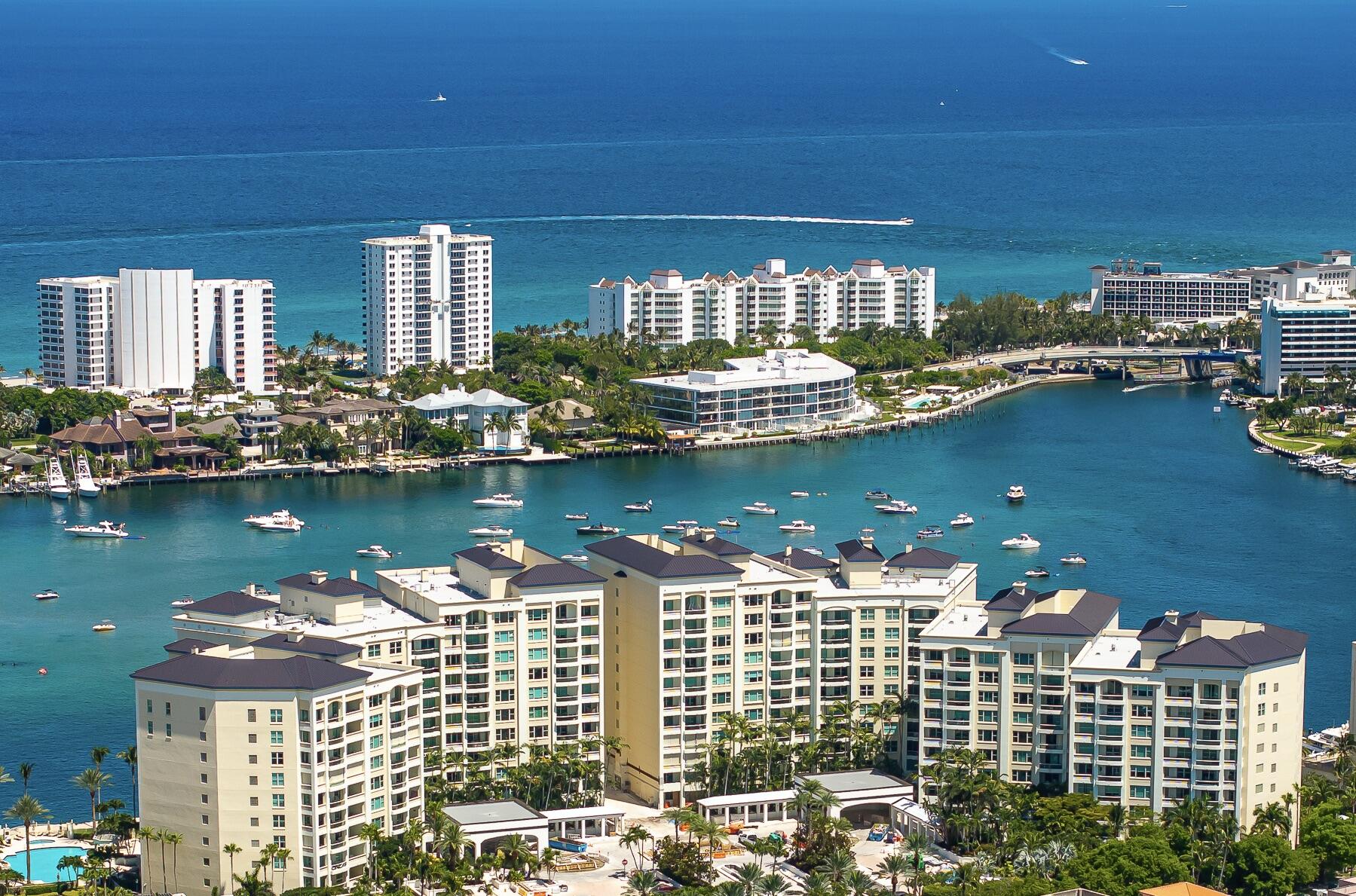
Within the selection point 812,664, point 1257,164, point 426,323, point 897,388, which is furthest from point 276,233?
point 812,664

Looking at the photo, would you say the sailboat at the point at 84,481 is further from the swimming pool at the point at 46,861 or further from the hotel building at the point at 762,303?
the swimming pool at the point at 46,861

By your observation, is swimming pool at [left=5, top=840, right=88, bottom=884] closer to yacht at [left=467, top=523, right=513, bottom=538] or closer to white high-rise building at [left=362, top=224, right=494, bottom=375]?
yacht at [left=467, top=523, right=513, bottom=538]

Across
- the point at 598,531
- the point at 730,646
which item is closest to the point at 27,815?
the point at 730,646

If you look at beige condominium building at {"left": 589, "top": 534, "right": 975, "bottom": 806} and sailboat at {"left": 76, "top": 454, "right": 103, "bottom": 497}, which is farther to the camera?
sailboat at {"left": 76, "top": 454, "right": 103, "bottom": 497}

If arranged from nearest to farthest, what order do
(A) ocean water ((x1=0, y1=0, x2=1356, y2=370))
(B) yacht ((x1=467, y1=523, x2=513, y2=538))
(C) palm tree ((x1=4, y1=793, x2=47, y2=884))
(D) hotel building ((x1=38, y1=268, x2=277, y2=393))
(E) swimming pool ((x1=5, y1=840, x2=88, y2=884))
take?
1. (E) swimming pool ((x1=5, y1=840, x2=88, y2=884))
2. (C) palm tree ((x1=4, y1=793, x2=47, y2=884))
3. (B) yacht ((x1=467, y1=523, x2=513, y2=538))
4. (D) hotel building ((x1=38, y1=268, x2=277, y2=393))
5. (A) ocean water ((x1=0, y1=0, x2=1356, y2=370))

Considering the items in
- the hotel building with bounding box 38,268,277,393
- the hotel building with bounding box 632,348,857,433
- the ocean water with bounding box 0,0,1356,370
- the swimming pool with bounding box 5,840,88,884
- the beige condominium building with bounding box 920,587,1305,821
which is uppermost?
the ocean water with bounding box 0,0,1356,370

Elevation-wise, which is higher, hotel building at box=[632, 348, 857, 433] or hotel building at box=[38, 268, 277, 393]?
hotel building at box=[38, 268, 277, 393]

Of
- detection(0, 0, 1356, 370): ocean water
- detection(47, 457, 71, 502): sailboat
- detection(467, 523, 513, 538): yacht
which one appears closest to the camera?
detection(467, 523, 513, 538): yacht

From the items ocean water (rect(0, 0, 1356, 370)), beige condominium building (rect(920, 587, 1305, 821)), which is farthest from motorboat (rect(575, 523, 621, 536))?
ocean water (rect(0, 0, 1356, 370))
